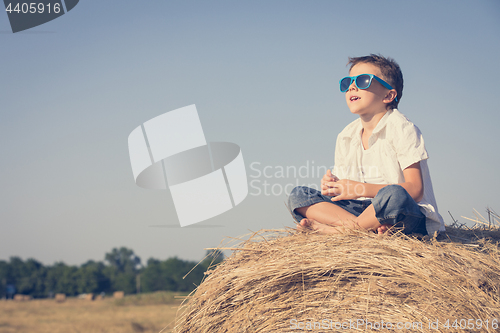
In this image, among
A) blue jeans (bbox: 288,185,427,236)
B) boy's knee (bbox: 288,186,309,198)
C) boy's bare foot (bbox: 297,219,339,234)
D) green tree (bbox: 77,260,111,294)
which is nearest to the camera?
blue jeans (bbox: 288,185,427,236)

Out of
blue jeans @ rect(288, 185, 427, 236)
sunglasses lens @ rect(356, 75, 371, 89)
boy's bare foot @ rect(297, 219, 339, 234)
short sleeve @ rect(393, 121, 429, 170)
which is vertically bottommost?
boy's bare foot @ rect(297, 219, 339, 234)

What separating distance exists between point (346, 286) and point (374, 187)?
610 mm

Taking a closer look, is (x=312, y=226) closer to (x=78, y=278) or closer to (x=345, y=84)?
(x=345, y=84)

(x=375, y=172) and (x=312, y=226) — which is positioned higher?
(x=375, y=172)

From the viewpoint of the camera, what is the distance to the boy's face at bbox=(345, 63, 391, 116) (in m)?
2.56

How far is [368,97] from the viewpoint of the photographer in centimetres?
255

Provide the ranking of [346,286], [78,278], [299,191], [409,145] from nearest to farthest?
[346,286] < [409,145] < [299,191] < [78,278]

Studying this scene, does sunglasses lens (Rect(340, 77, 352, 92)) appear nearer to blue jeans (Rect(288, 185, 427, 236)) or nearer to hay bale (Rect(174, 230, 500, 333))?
blue jeans (Rect(288, 185, 427, 236))

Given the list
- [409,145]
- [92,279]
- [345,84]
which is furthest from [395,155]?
[92,279]

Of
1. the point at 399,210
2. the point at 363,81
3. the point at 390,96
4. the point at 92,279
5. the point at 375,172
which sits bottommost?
the point at 92,279

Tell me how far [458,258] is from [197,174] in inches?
140

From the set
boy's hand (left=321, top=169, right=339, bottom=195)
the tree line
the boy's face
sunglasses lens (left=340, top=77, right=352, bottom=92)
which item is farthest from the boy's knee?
Result: the tree line

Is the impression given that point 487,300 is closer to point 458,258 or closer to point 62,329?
point 458,258

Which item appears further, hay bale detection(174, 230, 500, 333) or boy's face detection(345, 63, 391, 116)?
boy's face detection(345, 63, 391, 116)
